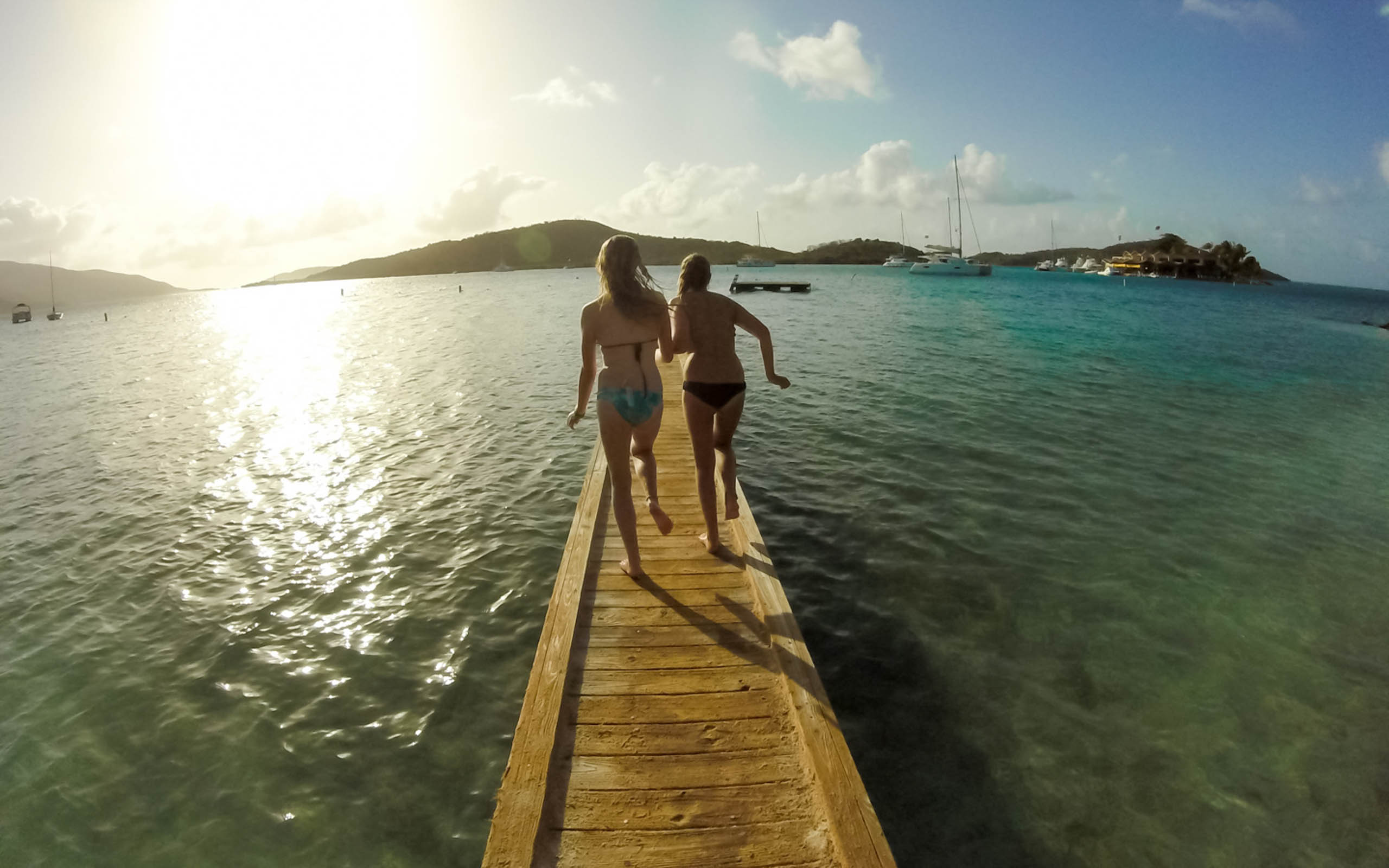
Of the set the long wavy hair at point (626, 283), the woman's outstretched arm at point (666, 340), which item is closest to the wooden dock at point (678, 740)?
the woman's outstretched arm at point (666, 340)

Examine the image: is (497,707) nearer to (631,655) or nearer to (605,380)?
(631,655)

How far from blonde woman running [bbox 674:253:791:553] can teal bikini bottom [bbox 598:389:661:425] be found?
37 centimetres

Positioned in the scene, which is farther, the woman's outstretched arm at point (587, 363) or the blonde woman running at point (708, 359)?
the blonde woman running at point (708, 359)

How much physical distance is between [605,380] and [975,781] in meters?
3.94

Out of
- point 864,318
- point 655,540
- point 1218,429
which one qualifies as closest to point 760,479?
point 655,540

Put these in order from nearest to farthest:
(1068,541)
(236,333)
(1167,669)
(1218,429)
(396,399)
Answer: (1167,669) < (1068,541) < (1218,429) < (396,399) < (236,333)

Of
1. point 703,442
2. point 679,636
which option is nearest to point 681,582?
point 679,636

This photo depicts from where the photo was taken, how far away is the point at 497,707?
511 cm

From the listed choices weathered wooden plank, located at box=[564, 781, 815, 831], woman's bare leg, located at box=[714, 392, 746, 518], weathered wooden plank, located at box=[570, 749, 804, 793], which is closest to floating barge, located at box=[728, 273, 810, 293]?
woman's bare leg, located at box=[714, 392, 746, 518]

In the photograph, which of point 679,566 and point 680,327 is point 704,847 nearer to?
point 679,566

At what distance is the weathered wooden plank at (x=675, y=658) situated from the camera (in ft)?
13.6

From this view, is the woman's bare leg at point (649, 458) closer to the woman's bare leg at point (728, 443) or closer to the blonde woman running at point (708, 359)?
the blonde woman running at point (708, 359)

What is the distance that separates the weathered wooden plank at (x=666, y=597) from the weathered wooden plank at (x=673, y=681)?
80 centimetres

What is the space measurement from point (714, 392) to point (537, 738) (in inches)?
110
